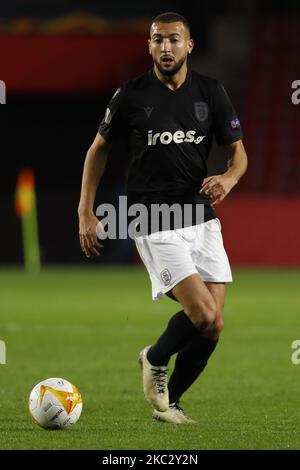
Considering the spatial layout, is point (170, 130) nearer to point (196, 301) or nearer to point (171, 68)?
point (171, 68)

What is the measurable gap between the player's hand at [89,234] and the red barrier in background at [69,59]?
1774 centimetres

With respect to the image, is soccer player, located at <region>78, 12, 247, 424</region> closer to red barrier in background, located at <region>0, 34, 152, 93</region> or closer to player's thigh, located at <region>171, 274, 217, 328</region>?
player's thigh, located at <region>171, 274, 217, 328</region>

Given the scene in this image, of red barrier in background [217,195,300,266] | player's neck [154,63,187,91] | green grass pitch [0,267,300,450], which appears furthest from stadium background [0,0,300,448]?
player's neck [154,63,187,91]

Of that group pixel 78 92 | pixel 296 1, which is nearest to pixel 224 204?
pixel 78 92

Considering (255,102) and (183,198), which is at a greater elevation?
(183,198)

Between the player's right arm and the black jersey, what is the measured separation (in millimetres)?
95

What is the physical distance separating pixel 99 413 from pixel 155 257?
1102 mm

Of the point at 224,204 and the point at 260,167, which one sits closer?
the point at 224,204

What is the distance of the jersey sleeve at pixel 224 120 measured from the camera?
712 cm

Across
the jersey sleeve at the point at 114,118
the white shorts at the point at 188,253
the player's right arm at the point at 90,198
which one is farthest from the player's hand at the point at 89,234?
the jersey sleeve at the point at 114,118

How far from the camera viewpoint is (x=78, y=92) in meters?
26.4

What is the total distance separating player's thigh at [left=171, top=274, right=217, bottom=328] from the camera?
22.4 feet
